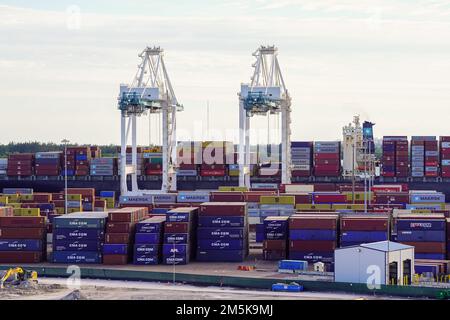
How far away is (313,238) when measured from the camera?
185 ft

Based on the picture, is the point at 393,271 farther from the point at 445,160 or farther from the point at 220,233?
the point at 445,160

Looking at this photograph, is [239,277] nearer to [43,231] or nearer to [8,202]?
[43,231]

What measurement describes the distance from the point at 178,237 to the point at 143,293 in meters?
11.1

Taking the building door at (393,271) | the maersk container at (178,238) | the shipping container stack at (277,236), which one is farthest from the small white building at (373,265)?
the maersk container at (178,238)

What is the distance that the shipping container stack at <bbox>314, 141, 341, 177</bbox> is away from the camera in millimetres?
106500

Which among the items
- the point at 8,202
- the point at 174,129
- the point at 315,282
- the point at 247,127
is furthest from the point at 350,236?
the point at 174,129

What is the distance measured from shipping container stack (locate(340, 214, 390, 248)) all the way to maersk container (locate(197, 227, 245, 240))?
6670 millimetres

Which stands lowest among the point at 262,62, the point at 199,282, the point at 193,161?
the point at 199,282

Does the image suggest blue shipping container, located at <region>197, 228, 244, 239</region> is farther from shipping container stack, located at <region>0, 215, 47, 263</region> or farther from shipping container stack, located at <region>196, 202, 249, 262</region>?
shipping container stack, located at <region>0, 215, 47, 263</region>

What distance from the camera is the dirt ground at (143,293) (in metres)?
45.2

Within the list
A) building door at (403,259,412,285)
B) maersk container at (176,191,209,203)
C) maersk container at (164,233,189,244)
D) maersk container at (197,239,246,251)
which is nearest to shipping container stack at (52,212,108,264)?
maersk container at (164,233,189,244)

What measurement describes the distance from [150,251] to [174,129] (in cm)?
4614

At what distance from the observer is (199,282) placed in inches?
2013

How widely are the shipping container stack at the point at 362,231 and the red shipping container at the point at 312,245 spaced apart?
0.90 meters
